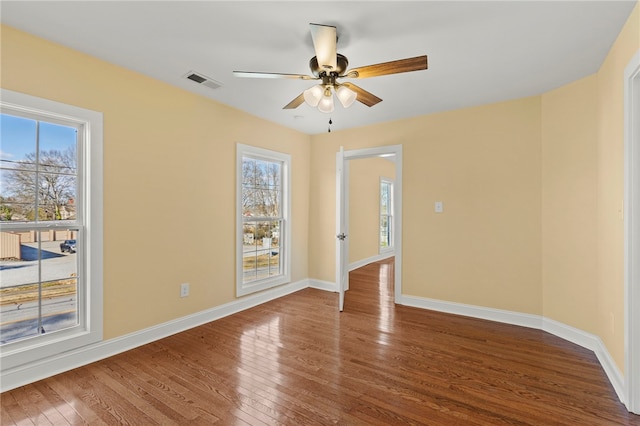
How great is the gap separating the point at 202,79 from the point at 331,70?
143 centimetres

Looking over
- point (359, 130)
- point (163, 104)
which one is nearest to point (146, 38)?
point (163, 104)

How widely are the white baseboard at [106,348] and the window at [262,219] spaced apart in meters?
0.30

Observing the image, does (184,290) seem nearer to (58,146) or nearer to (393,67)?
(58,146)

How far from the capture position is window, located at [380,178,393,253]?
7.62m

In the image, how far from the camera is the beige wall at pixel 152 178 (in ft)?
7.59

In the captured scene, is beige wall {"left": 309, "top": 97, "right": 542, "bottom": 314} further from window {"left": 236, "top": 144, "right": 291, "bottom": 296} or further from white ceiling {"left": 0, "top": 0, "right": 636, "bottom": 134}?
window {"left": 236, "top": 144, "right": 291, "bottom": 296}

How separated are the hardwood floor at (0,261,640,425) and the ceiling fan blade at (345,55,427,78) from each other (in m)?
2.20

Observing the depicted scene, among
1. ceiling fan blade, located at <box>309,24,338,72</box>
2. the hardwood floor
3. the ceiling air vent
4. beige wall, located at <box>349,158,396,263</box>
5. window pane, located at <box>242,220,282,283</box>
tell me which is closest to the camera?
ceiling fan blade, located at <box>309,24,338,72</box>

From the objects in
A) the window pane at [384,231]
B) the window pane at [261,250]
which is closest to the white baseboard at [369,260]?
the window pane at [384,231]

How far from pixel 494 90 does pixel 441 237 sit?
1762 mm

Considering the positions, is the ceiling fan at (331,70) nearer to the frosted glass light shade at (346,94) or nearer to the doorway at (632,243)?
the frosted glass light shade at (346,94)

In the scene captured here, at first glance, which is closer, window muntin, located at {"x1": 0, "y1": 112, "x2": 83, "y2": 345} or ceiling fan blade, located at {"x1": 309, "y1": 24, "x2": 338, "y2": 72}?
ceiling fan blade, located at {"x1": 309, "y1": 24, "x2": 338, "y2": 72}

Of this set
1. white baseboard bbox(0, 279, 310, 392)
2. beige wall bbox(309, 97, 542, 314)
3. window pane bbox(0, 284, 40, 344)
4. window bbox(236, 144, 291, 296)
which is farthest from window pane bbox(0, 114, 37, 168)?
beige wall bbox(309, 97, 542, 314)

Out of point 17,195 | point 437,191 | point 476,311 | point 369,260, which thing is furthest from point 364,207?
point 17,195
